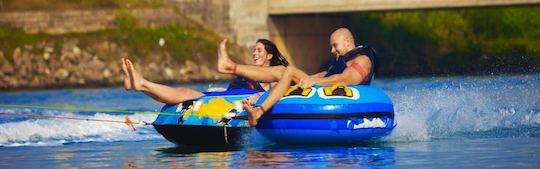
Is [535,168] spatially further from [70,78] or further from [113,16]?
[113,16]

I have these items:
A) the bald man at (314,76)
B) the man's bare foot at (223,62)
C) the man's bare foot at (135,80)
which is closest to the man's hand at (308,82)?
the bald man at (314,76)

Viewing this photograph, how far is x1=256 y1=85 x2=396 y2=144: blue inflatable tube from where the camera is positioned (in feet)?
50.1

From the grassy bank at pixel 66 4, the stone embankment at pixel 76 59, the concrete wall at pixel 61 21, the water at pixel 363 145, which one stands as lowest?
the water at pixel 363 145

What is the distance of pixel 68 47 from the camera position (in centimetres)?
4762

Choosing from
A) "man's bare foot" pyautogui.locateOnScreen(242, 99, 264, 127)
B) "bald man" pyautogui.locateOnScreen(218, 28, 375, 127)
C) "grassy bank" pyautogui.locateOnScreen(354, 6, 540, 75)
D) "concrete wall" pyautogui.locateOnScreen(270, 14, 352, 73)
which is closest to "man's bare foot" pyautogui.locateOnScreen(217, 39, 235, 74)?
"bald man" pyautogui.locateOnScreen(218, 28, 375, 127)

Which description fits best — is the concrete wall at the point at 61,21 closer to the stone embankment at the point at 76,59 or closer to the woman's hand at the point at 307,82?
the stone embankment at the point at 76,59

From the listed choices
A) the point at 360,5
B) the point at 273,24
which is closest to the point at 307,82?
A: the point at 360,5

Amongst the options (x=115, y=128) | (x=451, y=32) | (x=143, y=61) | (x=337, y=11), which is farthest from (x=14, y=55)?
(x=115, y=128)

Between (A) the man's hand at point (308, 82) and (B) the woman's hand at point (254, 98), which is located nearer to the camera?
(A) the man's hand at point (308, 82)

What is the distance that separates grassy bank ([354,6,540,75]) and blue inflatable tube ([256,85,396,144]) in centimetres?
3709

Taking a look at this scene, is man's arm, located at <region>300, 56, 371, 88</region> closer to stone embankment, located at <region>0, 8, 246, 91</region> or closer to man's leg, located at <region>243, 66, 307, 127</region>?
man's leg, located at <region>243, 66, 307, 127</region>

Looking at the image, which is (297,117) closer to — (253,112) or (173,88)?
(253,112)

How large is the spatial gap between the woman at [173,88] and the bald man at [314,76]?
264 mm

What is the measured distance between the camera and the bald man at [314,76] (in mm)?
15406
